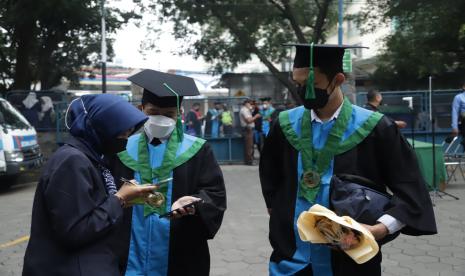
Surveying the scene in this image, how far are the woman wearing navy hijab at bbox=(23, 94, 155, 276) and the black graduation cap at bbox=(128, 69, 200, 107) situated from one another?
0.88 meters

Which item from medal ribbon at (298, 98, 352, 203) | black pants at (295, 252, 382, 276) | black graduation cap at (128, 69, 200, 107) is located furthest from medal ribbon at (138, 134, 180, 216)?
black pants at (295, 252, 382, 276)

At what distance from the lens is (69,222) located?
221 centimetres

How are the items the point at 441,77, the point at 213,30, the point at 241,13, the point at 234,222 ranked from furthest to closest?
the point at 213,30 → the point at 441,77 → the point at 241,13 → the point at 234,222

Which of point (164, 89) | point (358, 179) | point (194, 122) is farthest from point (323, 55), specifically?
point (194, 122)

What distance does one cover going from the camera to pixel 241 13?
20719mm

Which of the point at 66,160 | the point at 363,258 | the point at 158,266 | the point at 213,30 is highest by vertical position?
the point at 213,30

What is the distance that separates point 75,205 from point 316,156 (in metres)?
1.21

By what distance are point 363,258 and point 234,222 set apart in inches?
222

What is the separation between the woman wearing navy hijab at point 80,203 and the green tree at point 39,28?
1356 centimetres

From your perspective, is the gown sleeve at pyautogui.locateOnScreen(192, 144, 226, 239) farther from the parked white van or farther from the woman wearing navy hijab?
the parked white van

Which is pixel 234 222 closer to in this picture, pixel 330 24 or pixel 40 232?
pixel 40 232

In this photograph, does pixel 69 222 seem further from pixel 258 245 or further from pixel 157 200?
pixel 258 245

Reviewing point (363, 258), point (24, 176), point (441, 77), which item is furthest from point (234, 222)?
point (441, 77)

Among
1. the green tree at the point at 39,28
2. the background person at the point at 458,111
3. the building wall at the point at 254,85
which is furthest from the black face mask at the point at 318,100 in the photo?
the building wall at the point at 254,85
